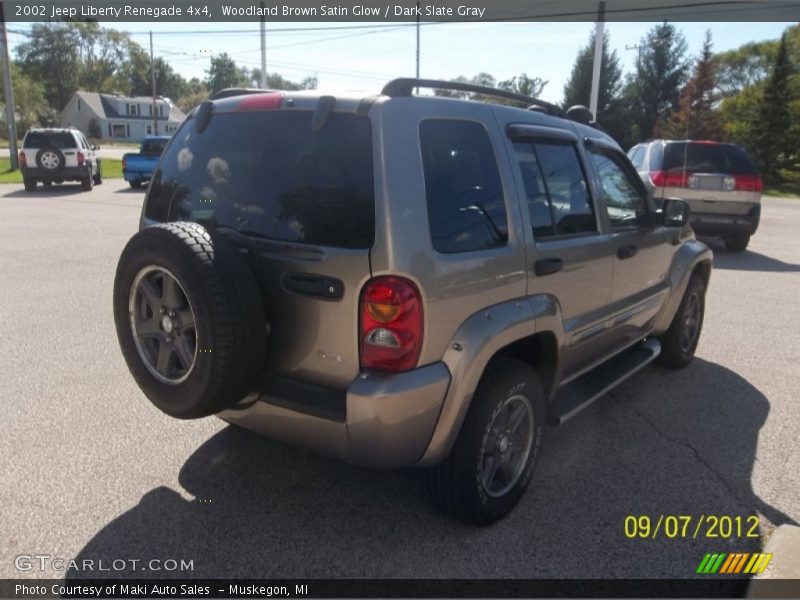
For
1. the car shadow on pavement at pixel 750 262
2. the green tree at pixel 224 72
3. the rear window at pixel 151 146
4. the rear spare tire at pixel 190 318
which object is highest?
the green tree at pixel 224 72

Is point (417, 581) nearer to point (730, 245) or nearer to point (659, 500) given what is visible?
point (659, 500)

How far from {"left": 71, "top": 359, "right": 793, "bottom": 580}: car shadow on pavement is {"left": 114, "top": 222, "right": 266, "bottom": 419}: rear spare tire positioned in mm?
633

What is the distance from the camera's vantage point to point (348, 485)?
3463 mm

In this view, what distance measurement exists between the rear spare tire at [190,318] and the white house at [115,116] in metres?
83.0

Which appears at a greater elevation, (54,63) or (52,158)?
(54,63)

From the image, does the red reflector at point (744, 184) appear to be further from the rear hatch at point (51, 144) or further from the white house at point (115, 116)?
the white house at point (115, 116)

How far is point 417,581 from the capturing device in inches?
108

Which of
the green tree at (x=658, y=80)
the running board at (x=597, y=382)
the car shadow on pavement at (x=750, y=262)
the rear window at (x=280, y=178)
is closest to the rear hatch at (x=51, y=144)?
the car shadow on pavement at (x=750, y=262)

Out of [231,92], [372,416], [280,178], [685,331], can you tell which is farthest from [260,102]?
[685,331]

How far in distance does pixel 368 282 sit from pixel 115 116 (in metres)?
89.8

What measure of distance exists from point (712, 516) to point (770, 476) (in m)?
0.68

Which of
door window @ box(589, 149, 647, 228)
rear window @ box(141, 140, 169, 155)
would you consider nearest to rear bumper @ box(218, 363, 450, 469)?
door window @ box(589, 149, 647, 228)

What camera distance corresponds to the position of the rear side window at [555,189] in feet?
11.0

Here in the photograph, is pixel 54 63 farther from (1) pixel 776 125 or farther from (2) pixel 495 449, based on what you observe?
(2) pixel 495 449
